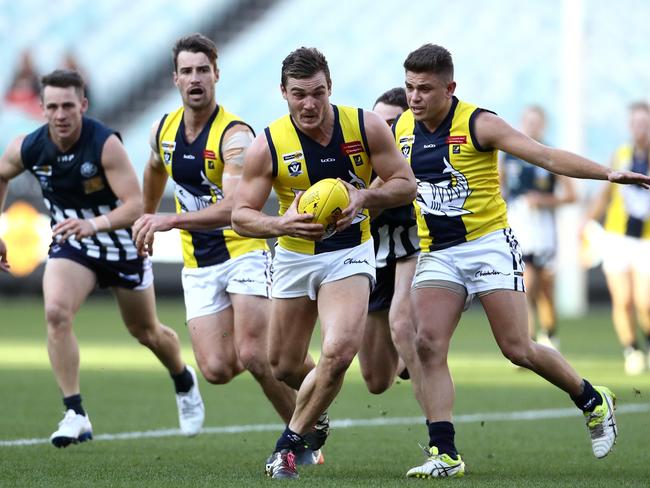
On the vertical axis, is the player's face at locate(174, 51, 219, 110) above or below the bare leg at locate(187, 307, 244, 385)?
above

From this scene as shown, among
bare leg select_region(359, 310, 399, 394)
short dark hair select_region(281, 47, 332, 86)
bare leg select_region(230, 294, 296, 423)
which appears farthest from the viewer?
bare leg select_region(359, 310, 399, 394)

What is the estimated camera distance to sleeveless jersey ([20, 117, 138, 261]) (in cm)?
876

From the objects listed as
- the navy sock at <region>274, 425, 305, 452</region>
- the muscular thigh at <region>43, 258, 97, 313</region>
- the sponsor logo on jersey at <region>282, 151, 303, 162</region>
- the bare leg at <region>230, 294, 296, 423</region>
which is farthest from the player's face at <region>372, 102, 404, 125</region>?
the navy sock at <region>274, 425, 305, 452</region>

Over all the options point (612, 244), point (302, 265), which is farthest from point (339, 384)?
point (612, 244)

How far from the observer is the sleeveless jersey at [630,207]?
13.5 m

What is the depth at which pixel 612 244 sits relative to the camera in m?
13.7

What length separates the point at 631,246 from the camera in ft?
44.7

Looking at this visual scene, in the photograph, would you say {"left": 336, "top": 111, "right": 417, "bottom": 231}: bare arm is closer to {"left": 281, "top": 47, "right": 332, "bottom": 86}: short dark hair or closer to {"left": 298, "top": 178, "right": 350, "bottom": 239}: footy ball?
{"left": 298, "top": 178, "right": 350, "bottom": 239}: footy ball

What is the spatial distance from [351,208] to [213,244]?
201 cm

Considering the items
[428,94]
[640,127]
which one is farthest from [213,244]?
[640,127]

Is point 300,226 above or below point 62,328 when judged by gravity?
above

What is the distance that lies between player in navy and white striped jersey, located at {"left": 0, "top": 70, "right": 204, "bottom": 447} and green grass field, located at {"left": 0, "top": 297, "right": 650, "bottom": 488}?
0.68m

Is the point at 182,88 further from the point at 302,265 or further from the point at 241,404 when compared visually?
the point at 241,404

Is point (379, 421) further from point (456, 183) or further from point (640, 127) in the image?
point (640, 127)
